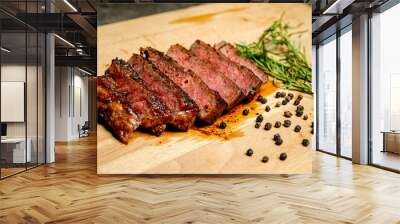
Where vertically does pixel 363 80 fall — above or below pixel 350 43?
below

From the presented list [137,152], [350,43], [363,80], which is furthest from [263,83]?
[350,43]

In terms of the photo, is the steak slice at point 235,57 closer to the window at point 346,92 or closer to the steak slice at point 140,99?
the steak slice at point 140,99

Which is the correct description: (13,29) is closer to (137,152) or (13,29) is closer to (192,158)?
(137,152)

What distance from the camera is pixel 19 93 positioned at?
271 inches

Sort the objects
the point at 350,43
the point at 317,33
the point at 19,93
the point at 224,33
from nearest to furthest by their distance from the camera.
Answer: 1. the point at 224,33
2. the point at 19,93
3. the point at 350,43
4. the point at 317,33

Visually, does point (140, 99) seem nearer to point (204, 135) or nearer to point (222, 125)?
point (204, 135)

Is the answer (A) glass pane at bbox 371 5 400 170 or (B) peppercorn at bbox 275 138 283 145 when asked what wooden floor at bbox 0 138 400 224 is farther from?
(A) glass pane at bbox 371 5 400 170

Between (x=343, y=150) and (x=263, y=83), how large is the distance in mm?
3920

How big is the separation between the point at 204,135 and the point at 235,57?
53.6 inches

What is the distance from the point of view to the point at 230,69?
20.4 ft

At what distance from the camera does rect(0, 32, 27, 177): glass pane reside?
625cm

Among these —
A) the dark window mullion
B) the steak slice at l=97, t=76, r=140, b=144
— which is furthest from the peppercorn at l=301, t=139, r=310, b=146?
the dark window mullion

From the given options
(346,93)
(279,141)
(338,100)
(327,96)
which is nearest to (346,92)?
(346,93)

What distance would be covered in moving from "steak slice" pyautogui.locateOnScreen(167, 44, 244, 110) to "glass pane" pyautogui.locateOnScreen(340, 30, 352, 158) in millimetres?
3669
